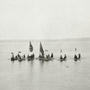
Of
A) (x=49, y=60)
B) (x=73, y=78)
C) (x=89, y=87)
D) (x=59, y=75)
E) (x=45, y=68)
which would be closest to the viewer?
(x=89, y=87)

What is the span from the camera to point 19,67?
5509 cm

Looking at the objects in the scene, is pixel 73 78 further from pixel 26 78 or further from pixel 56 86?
pixel 26 78

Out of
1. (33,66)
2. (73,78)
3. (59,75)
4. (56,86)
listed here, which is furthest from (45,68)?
(56,86)

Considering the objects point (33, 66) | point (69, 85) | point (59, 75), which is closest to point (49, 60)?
point (33, 66)

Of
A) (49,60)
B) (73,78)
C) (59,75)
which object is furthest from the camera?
(49,60)

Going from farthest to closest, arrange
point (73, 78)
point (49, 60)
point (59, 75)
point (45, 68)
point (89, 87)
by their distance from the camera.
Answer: point (49, 60), point (45, 68), point (59, 75), point (73, 78), point (89, 87)

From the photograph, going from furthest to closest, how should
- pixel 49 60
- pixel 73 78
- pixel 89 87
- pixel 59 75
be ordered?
pixel 49 60 → pixel 59 75 → pixel 73 78 → pixel 89 87

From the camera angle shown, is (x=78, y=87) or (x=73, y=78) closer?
(x=78, y=87)

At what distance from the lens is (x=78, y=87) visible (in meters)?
34.2

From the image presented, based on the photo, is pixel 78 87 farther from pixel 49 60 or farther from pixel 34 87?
pixel 49 60

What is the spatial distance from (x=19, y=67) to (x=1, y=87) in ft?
63.7

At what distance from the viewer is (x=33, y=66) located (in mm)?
56031

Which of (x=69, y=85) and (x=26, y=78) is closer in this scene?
(x=69, y=85)

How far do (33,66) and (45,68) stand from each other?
181 inches
